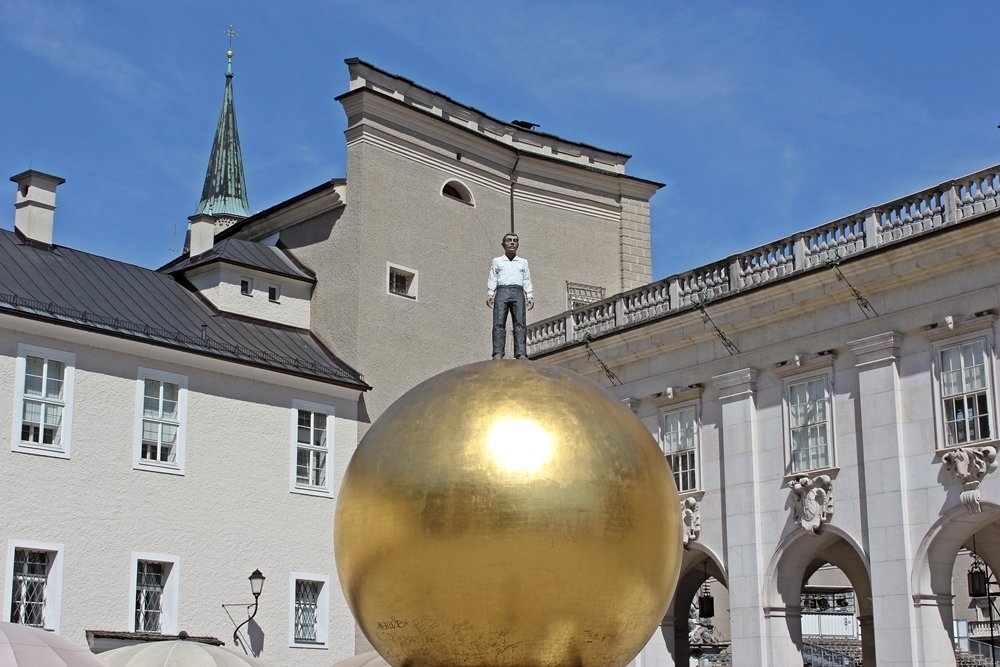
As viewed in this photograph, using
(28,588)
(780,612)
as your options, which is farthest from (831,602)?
(28,588)

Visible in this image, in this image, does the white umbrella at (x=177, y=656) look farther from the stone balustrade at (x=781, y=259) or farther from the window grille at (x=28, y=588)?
the stone balustrade at (x=781, y=259)

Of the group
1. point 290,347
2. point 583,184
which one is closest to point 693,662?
point 583,184

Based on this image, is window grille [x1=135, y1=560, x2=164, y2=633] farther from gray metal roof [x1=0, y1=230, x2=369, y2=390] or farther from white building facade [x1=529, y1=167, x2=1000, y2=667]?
white building facade [x1=529, y1=167, x2=1000, y2=667]

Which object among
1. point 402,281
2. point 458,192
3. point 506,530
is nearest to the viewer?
point 506,530

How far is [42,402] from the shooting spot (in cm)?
2939

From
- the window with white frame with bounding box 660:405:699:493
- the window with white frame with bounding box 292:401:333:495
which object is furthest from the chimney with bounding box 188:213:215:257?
the window with white frame with bounding box 660:405:699:493

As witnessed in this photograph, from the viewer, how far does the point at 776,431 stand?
29.8 m

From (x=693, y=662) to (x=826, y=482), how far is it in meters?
21.3

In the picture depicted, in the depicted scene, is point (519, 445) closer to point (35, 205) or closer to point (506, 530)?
point (506, 530)

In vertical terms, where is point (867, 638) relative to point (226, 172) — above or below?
below

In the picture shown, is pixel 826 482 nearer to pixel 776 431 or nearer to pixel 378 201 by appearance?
pixel 776 431

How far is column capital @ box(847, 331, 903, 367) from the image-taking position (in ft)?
90.0

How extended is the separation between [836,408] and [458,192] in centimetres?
1441

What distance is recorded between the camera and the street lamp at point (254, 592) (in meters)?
30.7
